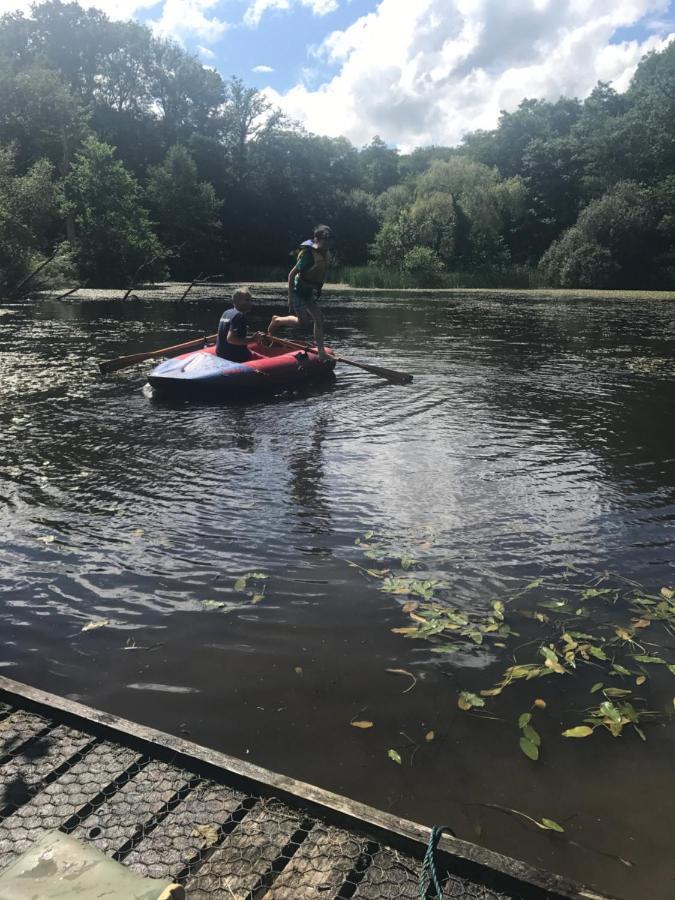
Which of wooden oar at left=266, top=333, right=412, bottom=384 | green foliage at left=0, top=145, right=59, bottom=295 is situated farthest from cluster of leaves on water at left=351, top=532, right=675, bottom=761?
green foliage at left=0, top=145, right=59, bottom=295

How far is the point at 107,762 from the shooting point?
97.3 inches

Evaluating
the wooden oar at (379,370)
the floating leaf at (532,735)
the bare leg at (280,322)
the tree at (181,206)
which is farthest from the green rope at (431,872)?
the tree at (181,206)

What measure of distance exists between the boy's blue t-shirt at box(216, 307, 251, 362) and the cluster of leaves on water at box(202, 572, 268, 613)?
6.00 meters

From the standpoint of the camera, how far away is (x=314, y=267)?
10.8m

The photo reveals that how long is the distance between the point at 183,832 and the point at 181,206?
178 feet

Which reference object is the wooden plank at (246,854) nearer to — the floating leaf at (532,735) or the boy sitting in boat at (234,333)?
the floating leaf at (532,735)

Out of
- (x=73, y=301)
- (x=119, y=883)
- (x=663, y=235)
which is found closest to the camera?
(x=119, y=883)

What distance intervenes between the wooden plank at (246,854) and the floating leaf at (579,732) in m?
1.45

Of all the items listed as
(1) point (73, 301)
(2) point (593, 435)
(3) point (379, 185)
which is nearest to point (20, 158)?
(1) point (73, 301)

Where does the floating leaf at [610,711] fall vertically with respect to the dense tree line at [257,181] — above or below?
below

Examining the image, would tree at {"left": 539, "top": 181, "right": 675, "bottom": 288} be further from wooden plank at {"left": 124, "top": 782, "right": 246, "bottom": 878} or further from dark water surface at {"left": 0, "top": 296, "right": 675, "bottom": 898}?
wooden plank at {"left": 124, "top": 782, "right": 246, "bottom": 878}

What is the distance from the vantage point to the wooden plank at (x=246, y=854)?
6.50 feet

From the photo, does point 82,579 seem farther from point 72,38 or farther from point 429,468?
point 72,38

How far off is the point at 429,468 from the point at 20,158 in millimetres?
49325
